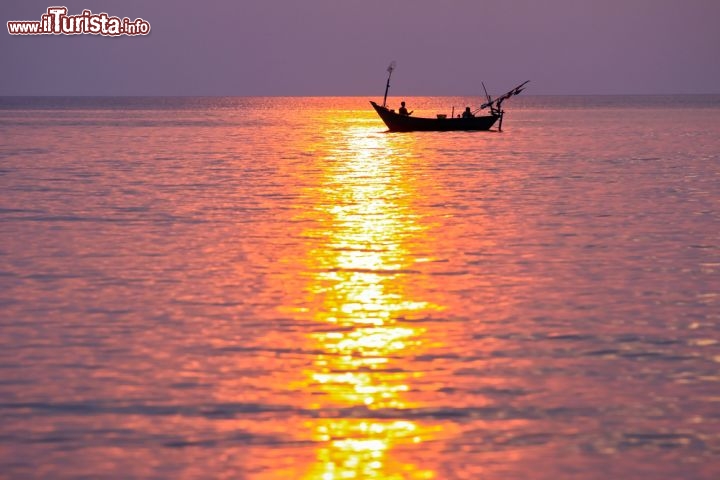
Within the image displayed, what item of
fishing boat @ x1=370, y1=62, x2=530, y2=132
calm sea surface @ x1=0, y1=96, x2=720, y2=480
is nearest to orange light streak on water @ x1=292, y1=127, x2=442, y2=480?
calm sea surface @ x1=0, y1=96, x2=720, y2=480

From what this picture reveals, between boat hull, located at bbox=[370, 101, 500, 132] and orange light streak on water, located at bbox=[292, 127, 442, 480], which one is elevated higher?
boat hull, located at bbox=[370, 101, 500, 132]

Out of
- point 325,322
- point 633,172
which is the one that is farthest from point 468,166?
point 325,322

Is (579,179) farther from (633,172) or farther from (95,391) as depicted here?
(95,391)

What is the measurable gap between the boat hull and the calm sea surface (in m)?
57.2

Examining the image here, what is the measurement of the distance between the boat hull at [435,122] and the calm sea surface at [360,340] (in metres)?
57.2

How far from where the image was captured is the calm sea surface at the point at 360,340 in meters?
10.2

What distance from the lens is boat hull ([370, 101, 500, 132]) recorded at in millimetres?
91200

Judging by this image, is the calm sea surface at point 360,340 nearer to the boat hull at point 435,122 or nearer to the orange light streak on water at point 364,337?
the orange light streak on water at point 364,337

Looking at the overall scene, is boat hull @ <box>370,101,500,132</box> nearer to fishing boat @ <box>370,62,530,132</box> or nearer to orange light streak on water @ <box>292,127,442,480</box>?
fishing boat @ <box>370,62,530,132</box>

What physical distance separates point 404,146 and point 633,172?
32859mm

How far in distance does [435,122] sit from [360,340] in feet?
260

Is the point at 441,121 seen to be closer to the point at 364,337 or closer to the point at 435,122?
the point at 435,122

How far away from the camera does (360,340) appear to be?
14.7m

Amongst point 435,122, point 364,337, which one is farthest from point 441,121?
point 364,337
